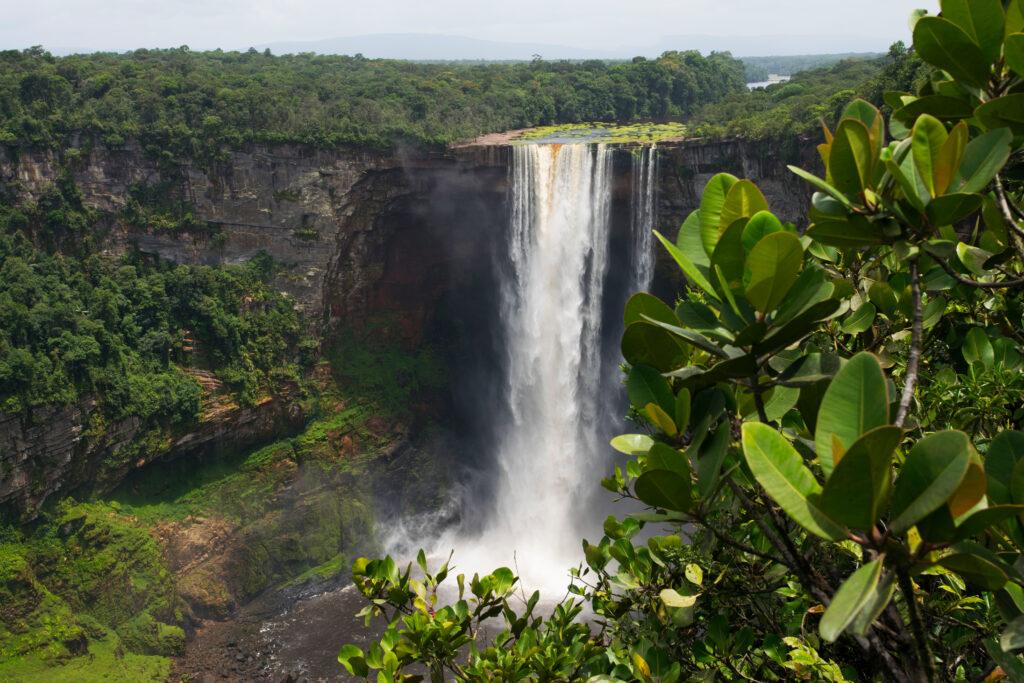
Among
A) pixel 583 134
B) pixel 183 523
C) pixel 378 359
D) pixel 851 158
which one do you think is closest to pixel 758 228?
pixel 851 158

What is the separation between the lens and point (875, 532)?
5.65ft

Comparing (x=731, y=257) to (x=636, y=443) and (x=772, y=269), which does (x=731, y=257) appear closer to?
(x=772, y=269)

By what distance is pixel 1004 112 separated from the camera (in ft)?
8.13

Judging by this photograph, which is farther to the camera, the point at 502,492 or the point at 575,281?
the point at 502,492

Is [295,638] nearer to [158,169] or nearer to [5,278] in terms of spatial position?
[5,278]

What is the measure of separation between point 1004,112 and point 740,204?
3.09 feet

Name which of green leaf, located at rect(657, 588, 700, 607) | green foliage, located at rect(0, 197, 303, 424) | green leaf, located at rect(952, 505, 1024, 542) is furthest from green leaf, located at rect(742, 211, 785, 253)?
green foliage, located at rect(0, 197, 303, 424)

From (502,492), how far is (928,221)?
23.1m

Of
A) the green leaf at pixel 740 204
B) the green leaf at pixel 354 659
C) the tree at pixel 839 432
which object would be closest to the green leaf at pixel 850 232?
the tree at pixel 839 432

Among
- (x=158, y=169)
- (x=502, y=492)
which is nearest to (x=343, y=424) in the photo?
(x=502, y=492)

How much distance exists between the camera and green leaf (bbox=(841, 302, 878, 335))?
3232 millimetres

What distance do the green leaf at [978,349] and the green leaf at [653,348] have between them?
1676 millimetres

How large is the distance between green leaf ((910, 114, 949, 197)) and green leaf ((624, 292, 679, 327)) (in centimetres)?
75

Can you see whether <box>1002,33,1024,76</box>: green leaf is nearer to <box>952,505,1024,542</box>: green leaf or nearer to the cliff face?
<box>952,505,1024,542</box>: green leaf
